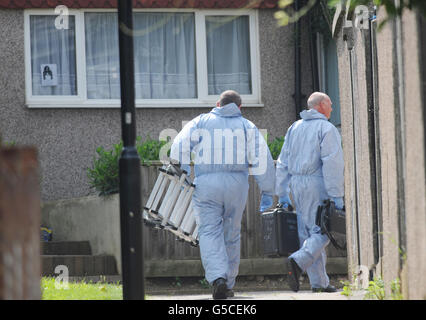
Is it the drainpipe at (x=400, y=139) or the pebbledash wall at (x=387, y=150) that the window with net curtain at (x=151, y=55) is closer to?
the pebbledash wall at (x=387, y=150)

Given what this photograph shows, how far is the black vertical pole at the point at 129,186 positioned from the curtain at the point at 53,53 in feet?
29.1

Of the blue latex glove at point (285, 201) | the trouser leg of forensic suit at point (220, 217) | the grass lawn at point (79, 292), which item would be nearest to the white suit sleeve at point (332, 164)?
the blue latex glove at point (285, 201)

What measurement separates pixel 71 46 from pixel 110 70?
0.66m

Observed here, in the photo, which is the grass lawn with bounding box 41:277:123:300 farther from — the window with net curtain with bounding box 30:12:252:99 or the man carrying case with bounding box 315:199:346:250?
the window with net curtain with bounding box 30:12:252:99

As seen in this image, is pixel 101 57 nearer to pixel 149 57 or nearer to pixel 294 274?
pixel 149 57

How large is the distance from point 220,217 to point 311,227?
2.95ft

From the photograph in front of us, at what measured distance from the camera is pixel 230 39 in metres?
14.8

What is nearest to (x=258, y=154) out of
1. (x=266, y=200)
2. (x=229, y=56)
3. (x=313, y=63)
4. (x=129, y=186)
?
(x=266, y=200)

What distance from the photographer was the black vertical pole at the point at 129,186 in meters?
5.19

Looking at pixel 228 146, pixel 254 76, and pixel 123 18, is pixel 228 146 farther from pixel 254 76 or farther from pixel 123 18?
pixel 254 76

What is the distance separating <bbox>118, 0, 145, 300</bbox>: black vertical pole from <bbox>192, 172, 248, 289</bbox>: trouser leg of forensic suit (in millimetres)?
3487

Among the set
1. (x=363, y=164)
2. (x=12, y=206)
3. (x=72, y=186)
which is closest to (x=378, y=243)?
(x=363, y=164)

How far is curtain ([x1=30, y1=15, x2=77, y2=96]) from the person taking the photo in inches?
557

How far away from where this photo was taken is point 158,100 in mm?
14375
